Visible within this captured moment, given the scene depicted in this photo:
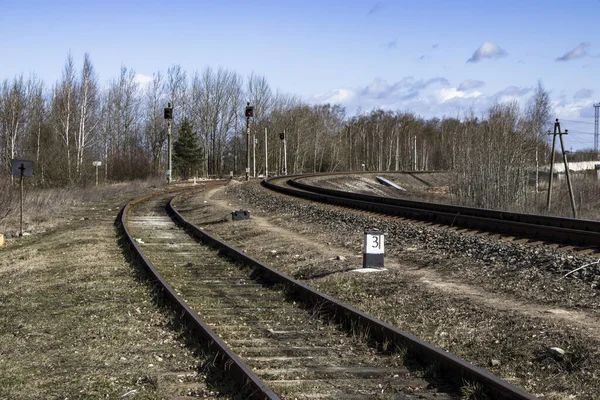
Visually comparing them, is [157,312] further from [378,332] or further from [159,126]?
[159,126]

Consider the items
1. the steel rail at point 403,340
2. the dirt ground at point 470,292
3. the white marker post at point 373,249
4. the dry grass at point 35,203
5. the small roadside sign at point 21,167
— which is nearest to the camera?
the steel rail at point 403,340

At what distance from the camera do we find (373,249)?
11.6 m

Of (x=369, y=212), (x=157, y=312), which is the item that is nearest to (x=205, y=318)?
(x=157, y=312)

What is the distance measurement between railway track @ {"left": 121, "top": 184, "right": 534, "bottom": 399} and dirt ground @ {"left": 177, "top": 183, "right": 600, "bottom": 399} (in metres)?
0.51

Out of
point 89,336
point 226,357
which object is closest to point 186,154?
point 89,336

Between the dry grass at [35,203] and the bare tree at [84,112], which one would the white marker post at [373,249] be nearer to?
the dry grass at [35,203]

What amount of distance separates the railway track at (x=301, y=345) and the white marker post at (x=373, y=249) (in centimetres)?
167

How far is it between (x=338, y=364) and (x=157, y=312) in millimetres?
3280

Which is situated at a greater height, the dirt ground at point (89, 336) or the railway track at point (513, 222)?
the railway track at point (513, 222)

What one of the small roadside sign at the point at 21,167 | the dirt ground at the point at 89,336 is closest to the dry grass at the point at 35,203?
the small roadside sign at the point at 21,167

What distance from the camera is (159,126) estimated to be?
89.8 metres

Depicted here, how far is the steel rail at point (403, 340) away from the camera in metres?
5.29

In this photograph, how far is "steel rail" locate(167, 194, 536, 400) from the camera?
5289 millimetres

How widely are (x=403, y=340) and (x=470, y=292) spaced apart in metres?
3.14
